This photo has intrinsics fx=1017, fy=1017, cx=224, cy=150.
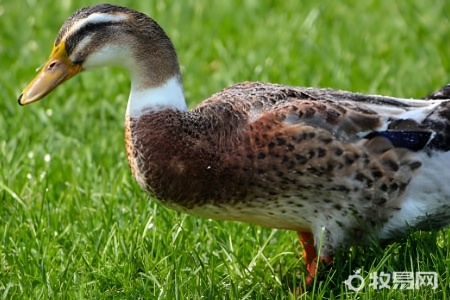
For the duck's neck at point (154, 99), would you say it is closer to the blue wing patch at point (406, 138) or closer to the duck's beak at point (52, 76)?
the duck's beak at point (52, 76)

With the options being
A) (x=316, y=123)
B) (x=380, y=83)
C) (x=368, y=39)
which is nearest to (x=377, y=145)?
(x=316, y=123)

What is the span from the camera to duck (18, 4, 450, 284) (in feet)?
13.7

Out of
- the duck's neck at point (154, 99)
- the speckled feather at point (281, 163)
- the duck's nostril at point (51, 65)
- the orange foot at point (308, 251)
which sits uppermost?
the duck's nostril at point (51, 65)

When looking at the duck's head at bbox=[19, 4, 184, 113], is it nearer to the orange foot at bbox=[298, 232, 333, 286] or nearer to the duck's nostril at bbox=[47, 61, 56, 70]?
the duck's nostril at bbox=[47, 61, 56, 70]

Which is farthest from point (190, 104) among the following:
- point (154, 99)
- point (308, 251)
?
point (154, 99)

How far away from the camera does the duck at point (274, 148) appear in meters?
4.19

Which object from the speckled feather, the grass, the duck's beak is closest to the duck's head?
the duck's beak

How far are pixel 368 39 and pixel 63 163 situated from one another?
9.09 ft

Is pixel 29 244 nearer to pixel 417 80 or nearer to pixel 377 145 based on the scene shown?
pixel 377 145

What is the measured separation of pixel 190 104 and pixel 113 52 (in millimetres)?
2210

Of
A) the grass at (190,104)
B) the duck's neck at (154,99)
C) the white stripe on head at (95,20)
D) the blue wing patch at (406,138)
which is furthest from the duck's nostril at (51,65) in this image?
the blue wing patch at (406,138)

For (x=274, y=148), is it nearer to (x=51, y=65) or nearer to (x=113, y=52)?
(x=113, y=52)

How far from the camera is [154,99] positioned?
4.33m

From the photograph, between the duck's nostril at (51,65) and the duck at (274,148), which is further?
the duck's nostril at (51,65)
